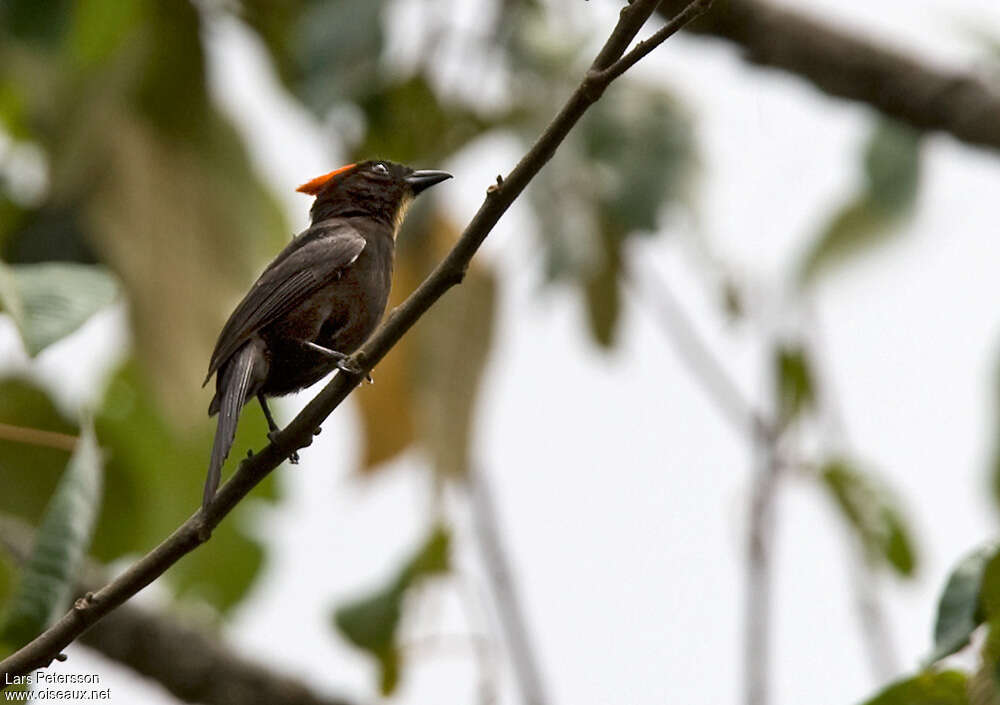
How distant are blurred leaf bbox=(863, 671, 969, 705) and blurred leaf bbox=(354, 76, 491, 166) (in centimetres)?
307

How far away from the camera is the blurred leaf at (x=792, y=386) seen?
16.5 feet

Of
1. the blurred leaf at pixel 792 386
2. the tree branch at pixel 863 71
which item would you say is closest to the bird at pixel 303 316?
the blurred leaf at pixel 792 386

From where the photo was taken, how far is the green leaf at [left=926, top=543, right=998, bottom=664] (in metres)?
2.68

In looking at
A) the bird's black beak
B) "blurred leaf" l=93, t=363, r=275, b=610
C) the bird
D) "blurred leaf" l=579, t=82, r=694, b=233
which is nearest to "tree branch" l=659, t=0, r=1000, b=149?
"blurred leaf" l=579, t=82, r=694, b=233

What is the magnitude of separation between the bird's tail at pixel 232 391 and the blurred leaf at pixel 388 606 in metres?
1.29

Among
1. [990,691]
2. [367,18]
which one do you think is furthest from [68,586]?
[367,18]

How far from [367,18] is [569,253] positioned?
114 centimetres

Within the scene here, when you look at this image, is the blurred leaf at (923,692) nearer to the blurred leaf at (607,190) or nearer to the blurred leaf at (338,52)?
the blurred leaf at (607,190)

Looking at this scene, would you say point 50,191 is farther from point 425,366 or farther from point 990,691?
point 990,691

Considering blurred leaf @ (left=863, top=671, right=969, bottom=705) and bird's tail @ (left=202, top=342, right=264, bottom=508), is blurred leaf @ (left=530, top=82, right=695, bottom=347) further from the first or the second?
blurred leaf @ (left=863, top=671, right=969, bottom=705)

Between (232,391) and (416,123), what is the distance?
2.28 meters

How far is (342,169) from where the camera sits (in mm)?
4449

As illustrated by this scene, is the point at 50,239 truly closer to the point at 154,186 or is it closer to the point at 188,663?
the point at 154,186

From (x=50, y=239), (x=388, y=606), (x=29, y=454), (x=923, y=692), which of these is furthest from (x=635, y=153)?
(x=923, y=692)
